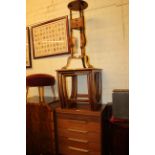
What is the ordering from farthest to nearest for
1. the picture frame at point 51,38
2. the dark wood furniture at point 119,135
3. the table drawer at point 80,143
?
the picture frame at point 51,38
the table drawer at point 80,143
the dark wood furniture at point 119,135

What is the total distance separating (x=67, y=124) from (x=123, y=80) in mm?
888

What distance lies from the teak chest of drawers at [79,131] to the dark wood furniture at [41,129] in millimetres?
85

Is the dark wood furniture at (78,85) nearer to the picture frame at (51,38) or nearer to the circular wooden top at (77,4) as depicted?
the picture frame at (51,38)

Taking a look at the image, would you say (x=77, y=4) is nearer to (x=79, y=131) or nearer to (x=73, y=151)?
(x=79, y=131)

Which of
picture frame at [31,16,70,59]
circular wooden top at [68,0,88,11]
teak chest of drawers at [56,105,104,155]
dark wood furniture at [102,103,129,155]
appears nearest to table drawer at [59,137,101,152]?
teak chest of drawers at [56,105,104,155]

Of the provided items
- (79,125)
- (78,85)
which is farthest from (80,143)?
(78,85)

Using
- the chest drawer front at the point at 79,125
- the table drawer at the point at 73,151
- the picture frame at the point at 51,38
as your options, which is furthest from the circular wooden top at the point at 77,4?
the table drawer at the point at 73,151

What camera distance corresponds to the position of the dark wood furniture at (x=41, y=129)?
1975mm

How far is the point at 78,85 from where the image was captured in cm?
237

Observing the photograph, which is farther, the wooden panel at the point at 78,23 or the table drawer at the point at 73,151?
the wooden panel at the point at 78,23

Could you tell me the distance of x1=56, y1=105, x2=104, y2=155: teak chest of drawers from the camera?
1.74 meters

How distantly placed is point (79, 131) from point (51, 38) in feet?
4.92
